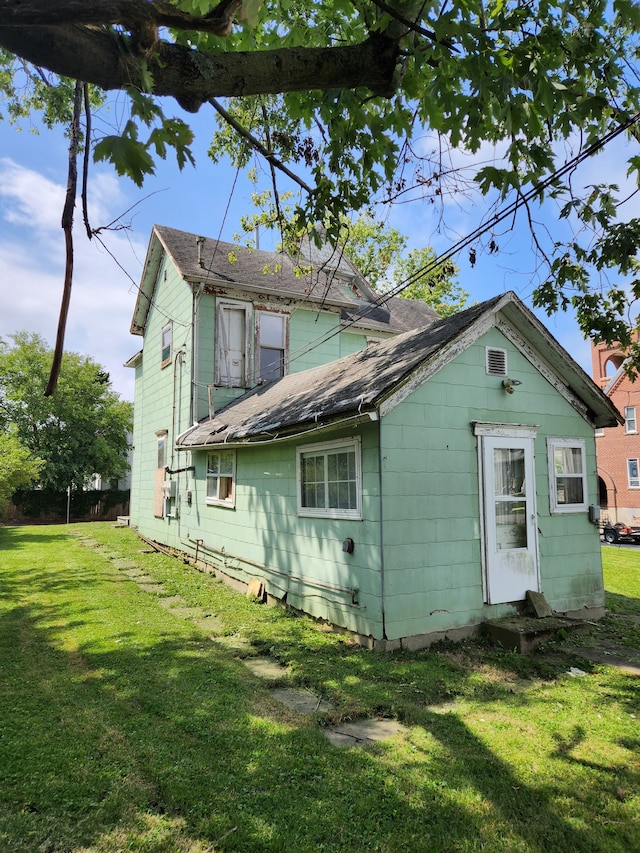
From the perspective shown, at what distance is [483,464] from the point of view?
733 centimetres

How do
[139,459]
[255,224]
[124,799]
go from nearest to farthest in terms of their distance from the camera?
1. [124,799]
2. [255,224]
3. [139,459]

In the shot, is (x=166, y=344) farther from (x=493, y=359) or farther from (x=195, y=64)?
(x=195, y=64)

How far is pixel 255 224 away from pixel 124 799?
7912 mm

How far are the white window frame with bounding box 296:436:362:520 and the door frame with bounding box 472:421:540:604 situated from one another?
175 cm

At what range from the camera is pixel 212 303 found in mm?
13484

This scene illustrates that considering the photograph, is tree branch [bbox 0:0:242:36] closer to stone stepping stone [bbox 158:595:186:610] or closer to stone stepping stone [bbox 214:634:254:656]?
stone stepping stone [bbox 214:634:254:656]

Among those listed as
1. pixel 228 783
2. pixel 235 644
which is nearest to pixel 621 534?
pixel 235 644

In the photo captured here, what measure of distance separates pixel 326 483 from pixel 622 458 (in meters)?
28.1

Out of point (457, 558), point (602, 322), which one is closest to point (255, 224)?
point (602, 322)

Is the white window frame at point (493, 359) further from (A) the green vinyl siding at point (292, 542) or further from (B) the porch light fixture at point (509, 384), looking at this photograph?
(A) the green vinyl siding at point (292, 542)

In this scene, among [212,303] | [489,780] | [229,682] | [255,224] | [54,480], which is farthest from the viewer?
[54,480]

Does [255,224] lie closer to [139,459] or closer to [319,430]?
[319,430]

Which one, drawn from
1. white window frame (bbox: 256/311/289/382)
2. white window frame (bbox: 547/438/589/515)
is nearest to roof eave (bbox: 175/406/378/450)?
white window frame (bbox: 547/438/589/515)

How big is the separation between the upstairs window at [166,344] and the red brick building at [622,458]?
78.7ft
